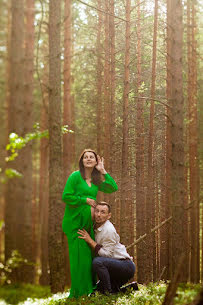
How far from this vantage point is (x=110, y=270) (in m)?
7.01

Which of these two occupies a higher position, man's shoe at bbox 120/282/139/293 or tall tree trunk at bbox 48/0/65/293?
tall tree trunk at bbox 48/0/65/293

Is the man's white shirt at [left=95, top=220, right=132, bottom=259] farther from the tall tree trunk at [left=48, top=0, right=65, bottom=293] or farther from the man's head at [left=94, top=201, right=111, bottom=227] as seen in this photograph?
the tall tree trunk at [left=48, top=0, right=65, bottom=293]

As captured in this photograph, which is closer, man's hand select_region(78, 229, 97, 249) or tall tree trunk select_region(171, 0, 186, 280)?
man's hand select_region(78, 229, 97, 249)

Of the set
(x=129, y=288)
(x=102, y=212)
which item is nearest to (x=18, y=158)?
(x=102, y=212)

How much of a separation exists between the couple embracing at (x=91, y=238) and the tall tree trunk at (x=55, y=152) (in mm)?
838

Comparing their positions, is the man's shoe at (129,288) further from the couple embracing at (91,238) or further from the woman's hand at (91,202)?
the woman's hand at (91,202)

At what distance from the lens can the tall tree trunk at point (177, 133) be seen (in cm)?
745

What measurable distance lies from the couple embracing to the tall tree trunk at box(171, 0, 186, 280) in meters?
1.08

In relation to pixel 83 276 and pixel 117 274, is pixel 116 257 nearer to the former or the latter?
pixel 117 274

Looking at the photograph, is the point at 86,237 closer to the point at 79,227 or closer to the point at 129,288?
the point at 79,227

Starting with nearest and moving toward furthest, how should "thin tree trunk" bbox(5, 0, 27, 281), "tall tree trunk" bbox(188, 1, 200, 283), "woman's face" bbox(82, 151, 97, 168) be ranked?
"woman's face" bbox(82, 151, 97, 168), "thin tree trunk" bbox(5, 0, 27, 281), "tall tree trunk" bbox(188, 1, 200, 283)

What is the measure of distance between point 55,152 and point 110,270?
261cm

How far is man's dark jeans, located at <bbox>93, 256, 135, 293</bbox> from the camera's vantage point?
22.8 ft

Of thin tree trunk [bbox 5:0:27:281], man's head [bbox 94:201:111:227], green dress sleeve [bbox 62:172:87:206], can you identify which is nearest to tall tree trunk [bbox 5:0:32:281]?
thin tree trunk [bbox 5:0:27:281]
